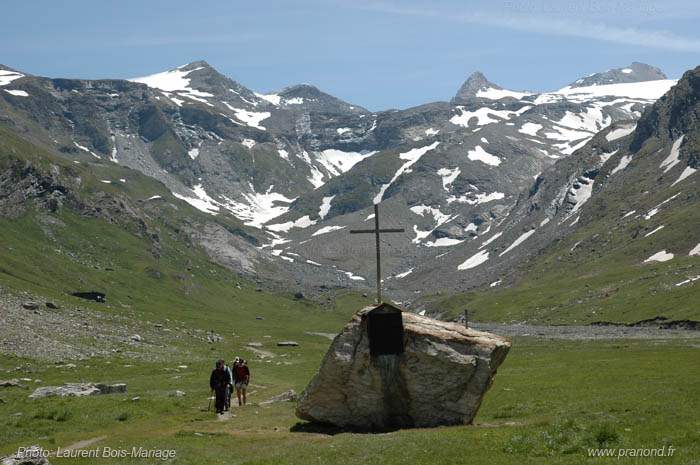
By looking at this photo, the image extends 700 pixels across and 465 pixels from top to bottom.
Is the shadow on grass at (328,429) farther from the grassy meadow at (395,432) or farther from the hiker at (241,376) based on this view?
the hiker at (241,376)

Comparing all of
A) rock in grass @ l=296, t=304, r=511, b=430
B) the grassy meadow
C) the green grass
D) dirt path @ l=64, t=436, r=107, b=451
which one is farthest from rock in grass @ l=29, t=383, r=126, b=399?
rock in grass @ l=296, t=304, r=511, b=430

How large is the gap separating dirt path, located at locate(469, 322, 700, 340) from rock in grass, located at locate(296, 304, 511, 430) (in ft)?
361

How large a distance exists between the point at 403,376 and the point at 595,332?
5509 inches

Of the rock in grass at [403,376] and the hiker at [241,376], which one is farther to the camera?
the hiker at [241,376]

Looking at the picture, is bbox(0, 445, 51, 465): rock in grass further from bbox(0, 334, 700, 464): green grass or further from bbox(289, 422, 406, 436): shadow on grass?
bbox(289, 422, 406, 436): shadow on grass

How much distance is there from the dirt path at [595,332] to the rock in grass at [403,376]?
110062 mm

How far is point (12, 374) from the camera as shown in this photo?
58250mm

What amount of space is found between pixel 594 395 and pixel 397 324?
1594 centimetres

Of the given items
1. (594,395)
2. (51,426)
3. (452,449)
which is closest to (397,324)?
(452,449)

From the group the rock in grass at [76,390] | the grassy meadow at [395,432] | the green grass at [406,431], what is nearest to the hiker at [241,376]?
the grassy meadow at [395,432]

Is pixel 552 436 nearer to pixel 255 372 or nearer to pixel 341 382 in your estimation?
pixel 341 382

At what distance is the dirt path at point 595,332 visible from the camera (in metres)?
139

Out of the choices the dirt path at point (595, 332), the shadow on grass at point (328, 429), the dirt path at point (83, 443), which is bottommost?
the dirt path at point (595, 332)

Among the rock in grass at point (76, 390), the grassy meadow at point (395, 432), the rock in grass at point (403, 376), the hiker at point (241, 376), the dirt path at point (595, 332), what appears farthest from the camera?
the dirt path at point (595, 332)
